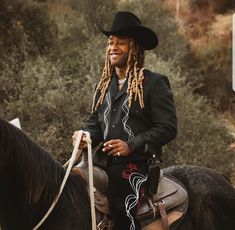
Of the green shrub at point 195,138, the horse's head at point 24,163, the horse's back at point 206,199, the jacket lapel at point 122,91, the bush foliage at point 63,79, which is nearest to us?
the horse's head at point 24,163

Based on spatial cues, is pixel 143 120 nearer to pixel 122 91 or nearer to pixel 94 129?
pixel 122 91

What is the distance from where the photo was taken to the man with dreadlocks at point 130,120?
3506 mm

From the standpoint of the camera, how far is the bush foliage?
11.3m

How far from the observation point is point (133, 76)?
3729mm

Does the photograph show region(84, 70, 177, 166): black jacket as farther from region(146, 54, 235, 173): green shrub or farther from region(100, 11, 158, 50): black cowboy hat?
region(146, 54, 235, 173): green shrub

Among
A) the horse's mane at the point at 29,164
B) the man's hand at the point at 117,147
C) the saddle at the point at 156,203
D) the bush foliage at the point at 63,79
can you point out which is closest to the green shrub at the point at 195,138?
the bush foliage at the point at 63,79

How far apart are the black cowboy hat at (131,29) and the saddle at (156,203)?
1018mm

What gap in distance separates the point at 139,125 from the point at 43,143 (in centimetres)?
734

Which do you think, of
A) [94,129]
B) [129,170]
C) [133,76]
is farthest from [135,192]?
[133,76]

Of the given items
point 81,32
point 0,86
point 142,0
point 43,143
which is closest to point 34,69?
point 0,86

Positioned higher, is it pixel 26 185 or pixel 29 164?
pixel 29 164

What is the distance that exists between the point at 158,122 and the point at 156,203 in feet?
2.06

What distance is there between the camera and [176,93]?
42.0ft

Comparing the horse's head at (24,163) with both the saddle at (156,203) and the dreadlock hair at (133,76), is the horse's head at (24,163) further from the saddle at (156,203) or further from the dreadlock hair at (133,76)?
the dreadlock hair at (133,76)
